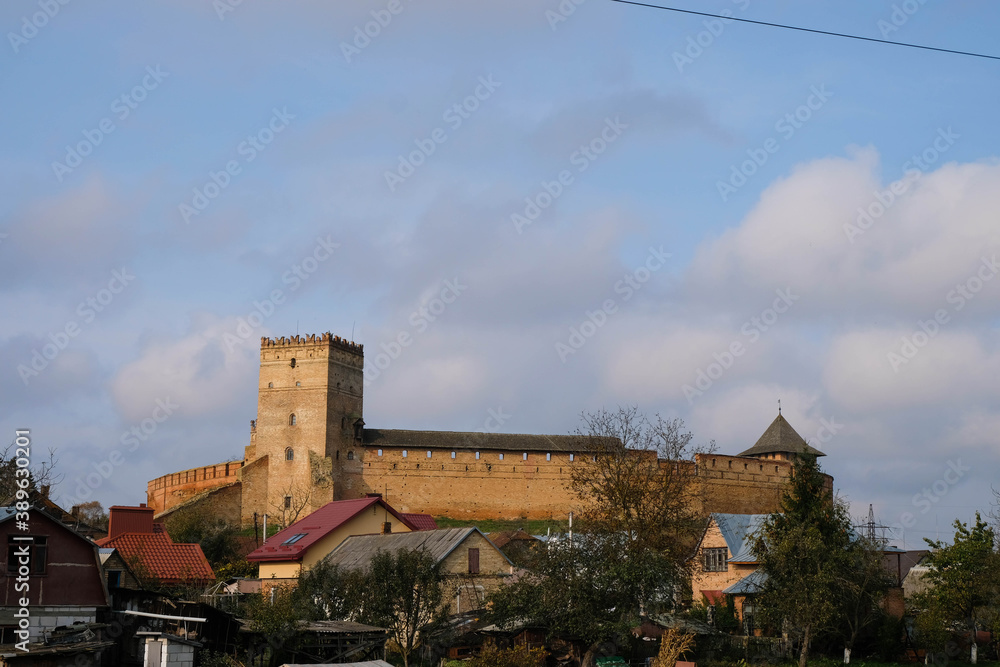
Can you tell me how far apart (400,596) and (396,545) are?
24.3 feet

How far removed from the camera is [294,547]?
3703 cm

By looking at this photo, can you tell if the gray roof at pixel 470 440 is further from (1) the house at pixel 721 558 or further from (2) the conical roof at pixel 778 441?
(1) the house at pixel 721 558

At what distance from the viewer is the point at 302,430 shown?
63.5 m

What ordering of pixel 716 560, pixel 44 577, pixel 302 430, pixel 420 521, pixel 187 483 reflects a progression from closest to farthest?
pixel 44 577 < pixel 716 560 < pixel 420 521 < pixel 302 430 < pixel 187 483

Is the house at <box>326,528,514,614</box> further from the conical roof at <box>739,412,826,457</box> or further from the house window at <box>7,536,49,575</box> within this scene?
the conical roof at <box>739,412,826,457</box>

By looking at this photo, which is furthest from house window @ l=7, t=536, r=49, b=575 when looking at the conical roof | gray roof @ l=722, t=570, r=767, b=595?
the conical roof

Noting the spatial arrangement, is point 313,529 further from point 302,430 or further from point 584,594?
point 302,430

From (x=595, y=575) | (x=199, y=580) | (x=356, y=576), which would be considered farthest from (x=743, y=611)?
(x=199, y=580)

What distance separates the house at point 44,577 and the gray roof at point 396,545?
32.0 ft

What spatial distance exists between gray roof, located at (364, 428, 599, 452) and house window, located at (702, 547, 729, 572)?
2450 cm

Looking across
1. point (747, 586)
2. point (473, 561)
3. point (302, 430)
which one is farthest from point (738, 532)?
point (302, 430)

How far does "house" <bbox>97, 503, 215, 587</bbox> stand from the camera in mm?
31359

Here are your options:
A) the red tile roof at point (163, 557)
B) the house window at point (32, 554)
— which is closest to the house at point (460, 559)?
the red tile roof at point (163, 557)

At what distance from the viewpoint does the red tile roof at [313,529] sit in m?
36.8
